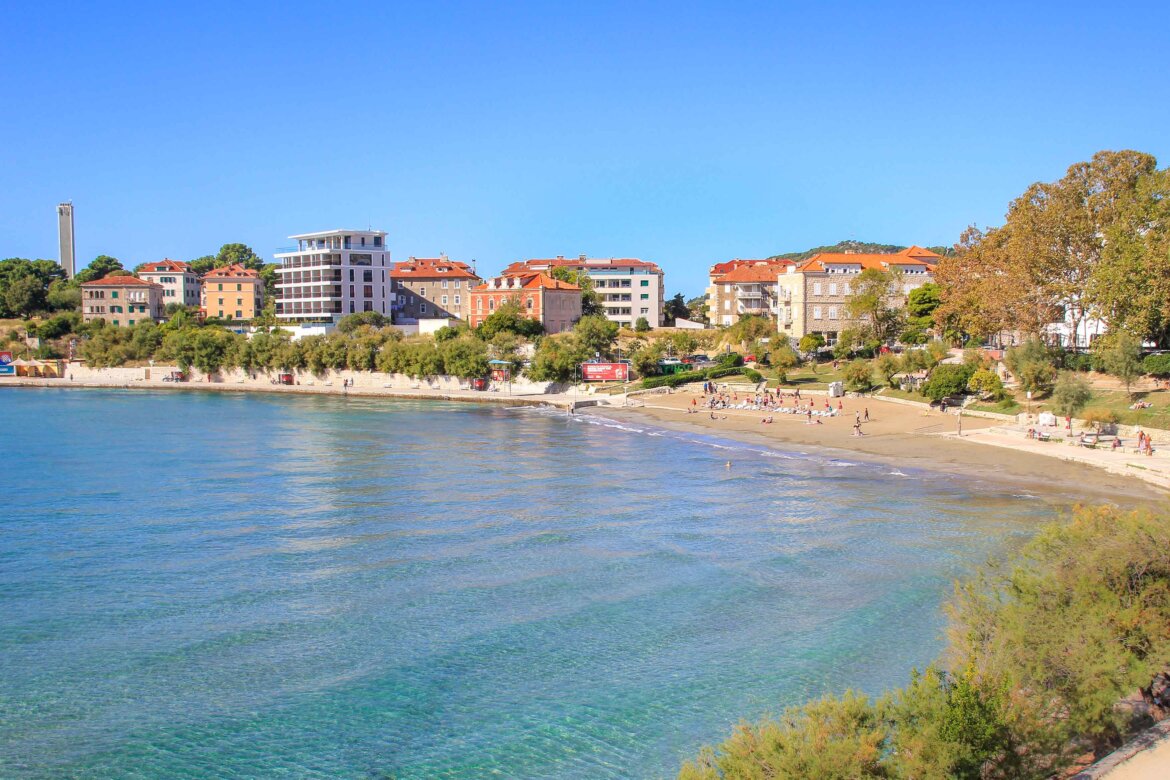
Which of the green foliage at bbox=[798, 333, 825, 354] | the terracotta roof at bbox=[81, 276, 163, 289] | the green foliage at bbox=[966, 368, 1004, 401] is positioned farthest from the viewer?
the terracotta roof at bbox=[81, 276, 163, 289]

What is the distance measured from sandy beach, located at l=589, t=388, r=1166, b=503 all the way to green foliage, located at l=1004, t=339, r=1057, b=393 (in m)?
Answer: 2.91

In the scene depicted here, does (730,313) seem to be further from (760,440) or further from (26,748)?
(26,748)

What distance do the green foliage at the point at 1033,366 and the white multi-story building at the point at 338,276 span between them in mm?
67858

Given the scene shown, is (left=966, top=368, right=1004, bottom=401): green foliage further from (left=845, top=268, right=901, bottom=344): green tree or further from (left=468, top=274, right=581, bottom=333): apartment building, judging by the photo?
(left=468, top=274, right=581, bottom=333): apartment building

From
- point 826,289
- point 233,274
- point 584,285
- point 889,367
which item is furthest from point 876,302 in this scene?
point 233,274

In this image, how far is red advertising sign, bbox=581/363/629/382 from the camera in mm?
71250

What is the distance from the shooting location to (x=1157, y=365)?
43312mm

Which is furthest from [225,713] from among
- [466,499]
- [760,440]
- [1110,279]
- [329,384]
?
[329,384]

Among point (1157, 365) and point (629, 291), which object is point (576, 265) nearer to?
point (629, 291)

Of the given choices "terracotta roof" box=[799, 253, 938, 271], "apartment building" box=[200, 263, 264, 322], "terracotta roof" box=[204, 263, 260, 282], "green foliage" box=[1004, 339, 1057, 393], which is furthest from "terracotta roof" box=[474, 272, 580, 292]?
"green foliage" box=[1004, 339, 1057, 393]

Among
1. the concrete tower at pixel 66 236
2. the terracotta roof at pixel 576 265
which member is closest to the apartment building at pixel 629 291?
the terracotta roof at pixel 576 265

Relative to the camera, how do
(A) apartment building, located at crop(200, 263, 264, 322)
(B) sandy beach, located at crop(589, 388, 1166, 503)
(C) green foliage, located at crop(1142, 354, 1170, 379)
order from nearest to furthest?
(B) sandy beach, located at crop(589, 388, 1166, 503)
(C) green foliage, located at crop(1142, 354, 1170, 379)
(A) apartment building, located at crop(200, 263, 264, 322)

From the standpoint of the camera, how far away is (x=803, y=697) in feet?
51.8

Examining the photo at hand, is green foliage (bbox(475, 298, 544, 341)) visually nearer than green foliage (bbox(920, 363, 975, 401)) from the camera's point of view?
No
